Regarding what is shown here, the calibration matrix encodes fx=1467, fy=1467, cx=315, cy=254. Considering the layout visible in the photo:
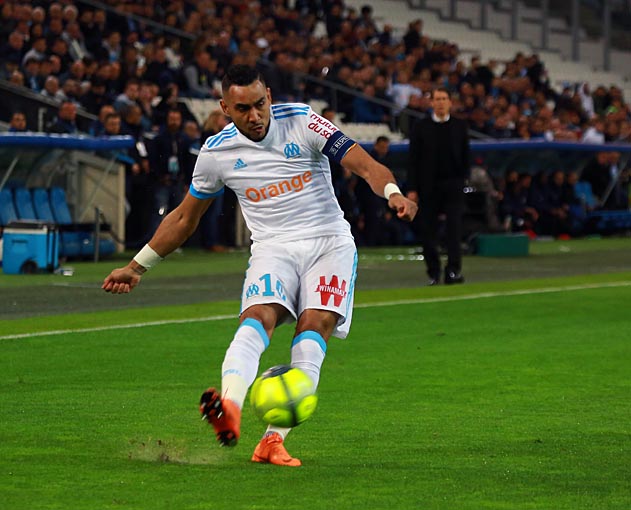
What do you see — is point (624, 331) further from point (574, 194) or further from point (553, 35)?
point (553, 35)

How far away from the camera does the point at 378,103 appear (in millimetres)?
29859

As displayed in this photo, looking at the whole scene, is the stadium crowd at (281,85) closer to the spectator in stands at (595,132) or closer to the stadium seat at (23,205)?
the spectator in stands at (595,132)

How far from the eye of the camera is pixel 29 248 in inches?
727

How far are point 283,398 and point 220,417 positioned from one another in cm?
35

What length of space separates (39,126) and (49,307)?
8.18m

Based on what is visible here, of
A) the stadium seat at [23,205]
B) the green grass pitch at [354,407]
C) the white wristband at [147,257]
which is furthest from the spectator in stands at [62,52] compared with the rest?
the white wristband at [147,257]

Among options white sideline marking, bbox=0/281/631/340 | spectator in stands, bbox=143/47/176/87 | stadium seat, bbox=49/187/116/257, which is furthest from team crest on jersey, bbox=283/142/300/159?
spectator in stands, bbox=143/47/176/87

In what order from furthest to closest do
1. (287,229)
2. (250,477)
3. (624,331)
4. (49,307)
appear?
(49,307) < (624,331) < (287,229) < (250,477)

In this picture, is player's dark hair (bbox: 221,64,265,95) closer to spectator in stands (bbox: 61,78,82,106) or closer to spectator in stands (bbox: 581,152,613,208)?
spectator in stands (bbox: 61,78,82,106)

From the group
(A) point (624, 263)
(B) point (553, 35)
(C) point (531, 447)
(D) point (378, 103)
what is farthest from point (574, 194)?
(C) point (531, 447)

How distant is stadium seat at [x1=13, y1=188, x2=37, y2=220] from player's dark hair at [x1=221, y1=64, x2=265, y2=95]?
48.8 ft

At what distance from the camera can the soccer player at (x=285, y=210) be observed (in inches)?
258

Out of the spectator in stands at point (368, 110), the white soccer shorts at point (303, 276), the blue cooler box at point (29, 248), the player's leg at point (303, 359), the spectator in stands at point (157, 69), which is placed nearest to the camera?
the player's leg at point (303, 359)

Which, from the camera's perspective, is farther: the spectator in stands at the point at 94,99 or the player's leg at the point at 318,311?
the spectator in stands at the point at 94,99
